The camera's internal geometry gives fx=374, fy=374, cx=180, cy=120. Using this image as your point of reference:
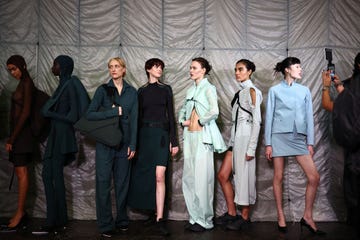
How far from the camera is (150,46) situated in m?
4.79

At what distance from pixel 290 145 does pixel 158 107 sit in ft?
4.98

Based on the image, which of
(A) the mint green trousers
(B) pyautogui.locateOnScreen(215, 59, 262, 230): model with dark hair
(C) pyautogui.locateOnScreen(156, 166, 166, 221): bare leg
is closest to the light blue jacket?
(B) pyautogui.locateOnScreen(215, 59, 262, 230): model with dark hair

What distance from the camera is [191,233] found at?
4.04m

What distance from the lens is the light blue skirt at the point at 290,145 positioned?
13.3ft

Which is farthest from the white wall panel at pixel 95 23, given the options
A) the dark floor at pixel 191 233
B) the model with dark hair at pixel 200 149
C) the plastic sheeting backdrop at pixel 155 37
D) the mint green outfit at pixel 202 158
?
the dark floor at pixel 191 233

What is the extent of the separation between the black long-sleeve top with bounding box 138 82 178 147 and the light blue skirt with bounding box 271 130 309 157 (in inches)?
44.7

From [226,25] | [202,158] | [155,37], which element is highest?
[226,25]

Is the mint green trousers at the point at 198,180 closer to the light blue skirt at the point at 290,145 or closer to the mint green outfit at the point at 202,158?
the mint green outfit at the point at 202,158

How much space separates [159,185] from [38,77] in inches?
83.1

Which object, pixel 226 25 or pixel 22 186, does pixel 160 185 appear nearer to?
pixel 22 186

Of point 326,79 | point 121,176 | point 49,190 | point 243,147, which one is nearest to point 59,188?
point 49,190

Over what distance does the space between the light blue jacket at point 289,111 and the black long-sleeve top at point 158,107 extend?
1070 mm

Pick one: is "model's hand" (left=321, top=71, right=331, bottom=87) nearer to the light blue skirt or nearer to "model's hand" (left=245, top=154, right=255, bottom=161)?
the light blue skirt

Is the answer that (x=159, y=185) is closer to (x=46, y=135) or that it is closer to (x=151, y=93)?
(x=151, y=93)
